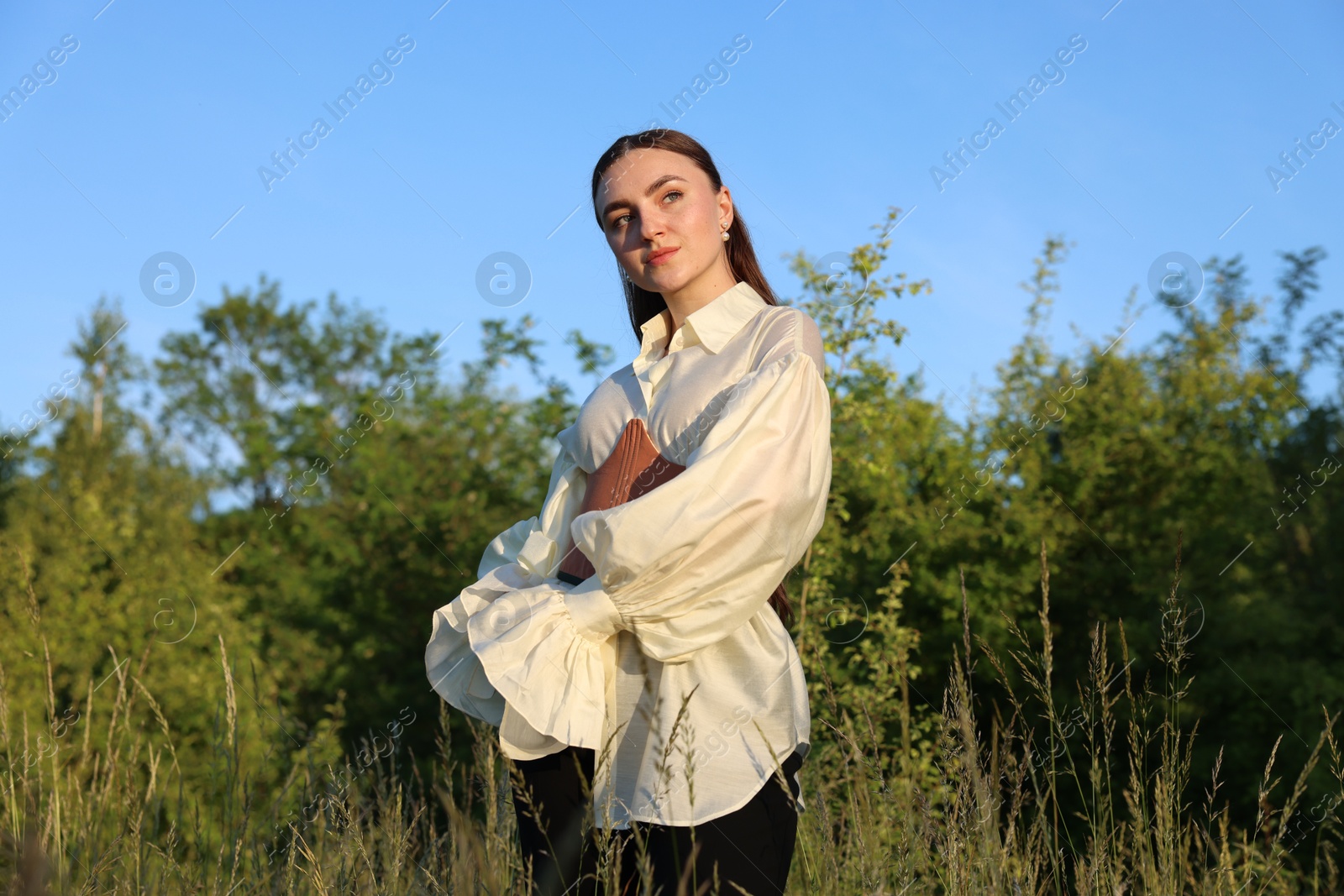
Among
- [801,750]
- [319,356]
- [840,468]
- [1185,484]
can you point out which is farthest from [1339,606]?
[319,356]

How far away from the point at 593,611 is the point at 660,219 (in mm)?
833

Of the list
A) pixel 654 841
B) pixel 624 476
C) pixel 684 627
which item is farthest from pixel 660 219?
pixel 654 841

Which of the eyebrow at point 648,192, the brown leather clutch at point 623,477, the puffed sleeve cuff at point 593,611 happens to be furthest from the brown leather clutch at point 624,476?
the eyebrow at point 648,192

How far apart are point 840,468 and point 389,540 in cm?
476

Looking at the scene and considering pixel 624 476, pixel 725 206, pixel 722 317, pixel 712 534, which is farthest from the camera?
pixel 725 206

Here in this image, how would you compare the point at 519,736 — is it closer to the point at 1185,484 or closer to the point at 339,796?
the point at 339,796

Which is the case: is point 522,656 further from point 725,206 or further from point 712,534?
point 725,206

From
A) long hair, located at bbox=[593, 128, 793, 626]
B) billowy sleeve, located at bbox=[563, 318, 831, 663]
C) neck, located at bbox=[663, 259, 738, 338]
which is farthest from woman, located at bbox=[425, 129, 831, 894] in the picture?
long hair, located at bbox=[593, 128, 793, 626]

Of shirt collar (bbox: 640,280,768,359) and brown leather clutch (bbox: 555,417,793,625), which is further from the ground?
shirt collar (bbox: 640,280,768,359)

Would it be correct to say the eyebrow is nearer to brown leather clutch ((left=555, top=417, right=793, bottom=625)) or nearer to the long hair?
the long hair

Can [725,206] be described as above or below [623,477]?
above

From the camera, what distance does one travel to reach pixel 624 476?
1928 mm

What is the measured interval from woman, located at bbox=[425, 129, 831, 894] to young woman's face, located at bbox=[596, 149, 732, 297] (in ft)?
0.64

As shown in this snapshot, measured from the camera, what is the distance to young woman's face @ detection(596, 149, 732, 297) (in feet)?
6.75
